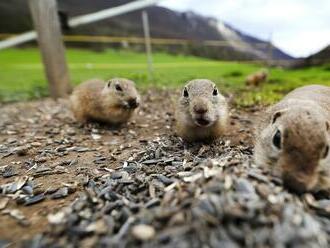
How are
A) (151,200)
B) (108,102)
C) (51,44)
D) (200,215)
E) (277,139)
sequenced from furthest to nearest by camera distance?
(51,44) → (108,102) → (277,139) → (151,200) → (200,215)

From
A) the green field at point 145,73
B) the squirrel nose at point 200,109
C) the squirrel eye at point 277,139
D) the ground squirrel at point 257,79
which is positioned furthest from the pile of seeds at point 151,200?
the ground squirrel at point 257,79

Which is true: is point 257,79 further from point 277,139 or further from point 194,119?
point 277,139

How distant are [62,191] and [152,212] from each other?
129 cm

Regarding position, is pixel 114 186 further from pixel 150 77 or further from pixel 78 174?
pixel 150 77

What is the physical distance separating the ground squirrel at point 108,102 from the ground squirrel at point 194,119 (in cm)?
143

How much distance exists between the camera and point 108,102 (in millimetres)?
6785

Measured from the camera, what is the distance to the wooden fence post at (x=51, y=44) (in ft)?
30.8

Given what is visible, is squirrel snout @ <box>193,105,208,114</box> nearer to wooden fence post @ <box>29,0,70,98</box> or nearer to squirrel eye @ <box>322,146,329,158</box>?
squirrel eye @ <box>322,146,329,158</box>

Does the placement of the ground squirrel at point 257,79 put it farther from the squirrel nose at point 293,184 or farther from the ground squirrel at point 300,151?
the squirrel nose at point 293,184

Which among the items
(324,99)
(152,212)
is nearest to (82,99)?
(324,99)

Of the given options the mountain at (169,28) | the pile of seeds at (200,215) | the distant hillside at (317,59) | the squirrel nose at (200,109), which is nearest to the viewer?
the pile of seeds at (200,215)

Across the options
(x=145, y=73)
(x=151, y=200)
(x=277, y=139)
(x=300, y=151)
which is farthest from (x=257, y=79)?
(x=151, y=200)

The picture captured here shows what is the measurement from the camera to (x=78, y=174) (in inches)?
171

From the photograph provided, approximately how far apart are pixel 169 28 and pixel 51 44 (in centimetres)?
621
